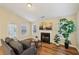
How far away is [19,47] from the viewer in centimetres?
204

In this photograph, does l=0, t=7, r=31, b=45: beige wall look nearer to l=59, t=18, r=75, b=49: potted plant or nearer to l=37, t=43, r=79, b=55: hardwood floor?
l=37, t=43, r=79, b=55: hardwood floor

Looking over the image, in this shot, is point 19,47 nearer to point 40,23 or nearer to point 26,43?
point 26,43

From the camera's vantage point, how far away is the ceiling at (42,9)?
1.94 meters

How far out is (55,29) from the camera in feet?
6.72

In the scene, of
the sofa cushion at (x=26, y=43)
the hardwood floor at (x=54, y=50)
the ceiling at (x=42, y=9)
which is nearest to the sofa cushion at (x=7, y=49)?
the sofa cushion at (x=26, y=43)

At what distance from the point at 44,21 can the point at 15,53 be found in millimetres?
829

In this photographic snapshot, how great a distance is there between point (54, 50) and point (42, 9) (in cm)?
83

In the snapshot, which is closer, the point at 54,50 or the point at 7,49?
the point at 7,49

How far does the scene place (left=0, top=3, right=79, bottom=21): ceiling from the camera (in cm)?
194

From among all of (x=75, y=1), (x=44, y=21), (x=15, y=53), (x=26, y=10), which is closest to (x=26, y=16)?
(x=26, y=10)

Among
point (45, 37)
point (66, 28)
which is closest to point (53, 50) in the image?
point (45, 37)

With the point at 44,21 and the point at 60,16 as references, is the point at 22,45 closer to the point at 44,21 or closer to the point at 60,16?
→ the point at 44,21

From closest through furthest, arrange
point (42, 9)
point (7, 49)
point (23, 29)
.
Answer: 1. point (7, 49)
2. point (42, 9)
3. point (23, 29)

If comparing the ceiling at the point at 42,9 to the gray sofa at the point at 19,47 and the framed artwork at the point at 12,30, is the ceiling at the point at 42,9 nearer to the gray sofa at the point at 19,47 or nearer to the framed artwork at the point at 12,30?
the framed artwork at the point at 12,30
